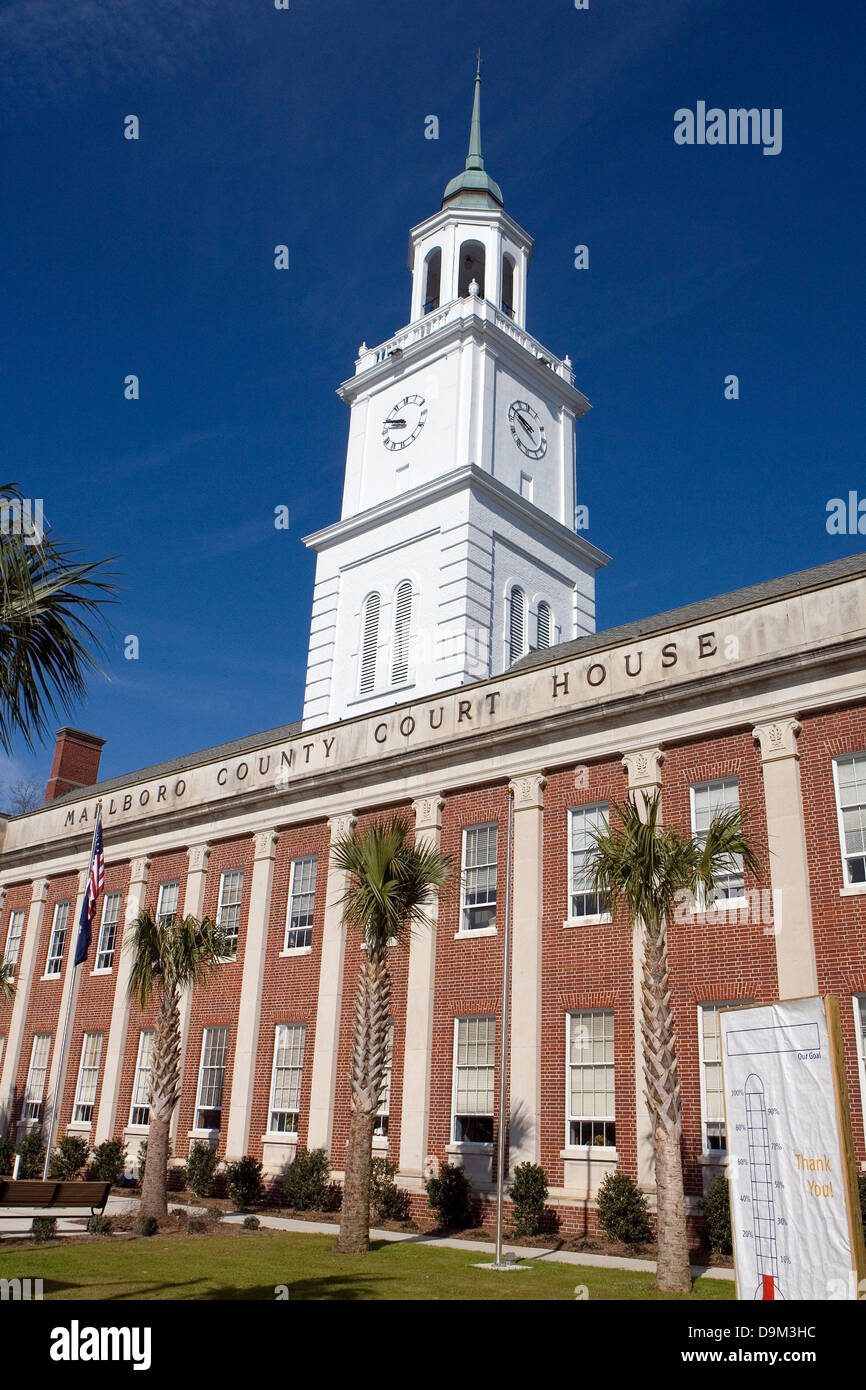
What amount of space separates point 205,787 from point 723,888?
17.5 m

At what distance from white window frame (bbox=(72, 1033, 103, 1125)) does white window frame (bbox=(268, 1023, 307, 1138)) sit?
8.05 meters

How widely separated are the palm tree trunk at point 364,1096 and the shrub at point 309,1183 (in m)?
5.90

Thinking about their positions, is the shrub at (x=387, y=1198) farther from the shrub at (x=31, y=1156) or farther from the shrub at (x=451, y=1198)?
the shrub at (x=31, y=1156)

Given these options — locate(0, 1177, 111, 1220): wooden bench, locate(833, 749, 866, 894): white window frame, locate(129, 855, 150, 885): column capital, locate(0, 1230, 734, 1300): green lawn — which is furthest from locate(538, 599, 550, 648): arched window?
locate(0, 1177, 111, 1220): wooden bench

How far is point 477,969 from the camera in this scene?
985 inches

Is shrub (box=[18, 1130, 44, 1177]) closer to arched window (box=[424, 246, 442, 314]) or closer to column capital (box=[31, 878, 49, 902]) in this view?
column capital (box=[31, 878, 49, 902])

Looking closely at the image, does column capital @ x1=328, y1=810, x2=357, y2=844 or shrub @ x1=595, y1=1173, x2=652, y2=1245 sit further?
column capital @ x1=328, y1=810, x2=357, y2=844

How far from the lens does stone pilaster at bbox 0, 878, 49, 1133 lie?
36969mm

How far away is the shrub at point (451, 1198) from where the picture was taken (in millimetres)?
22656

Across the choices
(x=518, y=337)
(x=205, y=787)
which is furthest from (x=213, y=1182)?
(x=518, y=337)

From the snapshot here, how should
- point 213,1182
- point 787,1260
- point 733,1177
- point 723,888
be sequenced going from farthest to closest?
1. point 213,1182
2. point 723,888
3. point 733,1177
4. point 787,1260

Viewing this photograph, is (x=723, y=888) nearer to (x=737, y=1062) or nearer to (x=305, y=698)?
(x=737, y=1062)

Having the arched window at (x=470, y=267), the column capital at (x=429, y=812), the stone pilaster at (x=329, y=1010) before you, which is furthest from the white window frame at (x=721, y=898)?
the arched window at (x=470, y=267)

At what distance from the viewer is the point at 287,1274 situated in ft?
52.3
